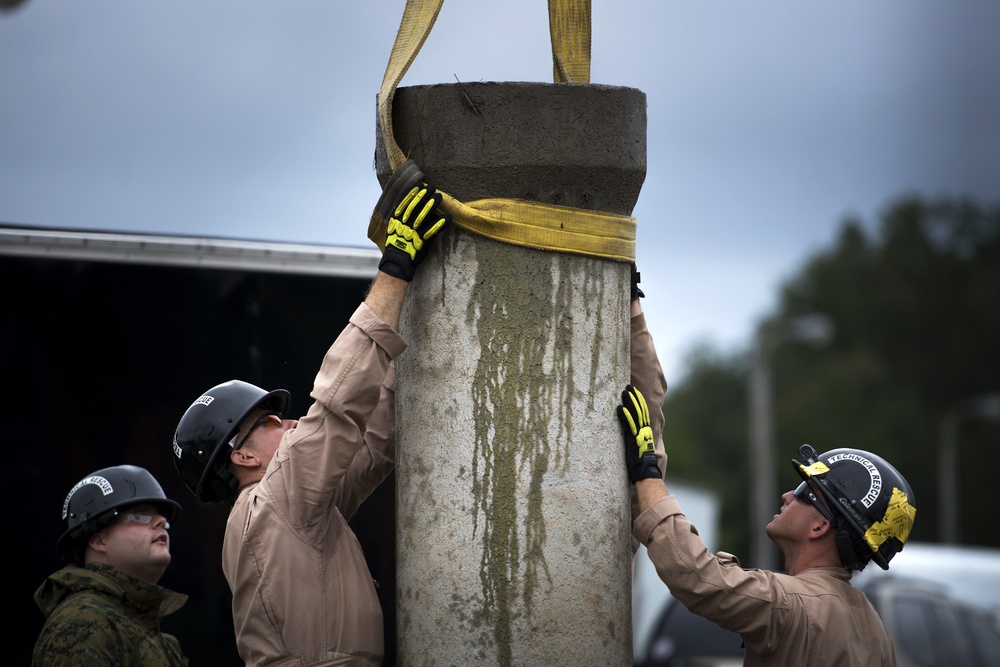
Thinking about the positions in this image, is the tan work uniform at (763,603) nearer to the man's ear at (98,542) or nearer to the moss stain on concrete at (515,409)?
the moss stain on concrete at (515,409)

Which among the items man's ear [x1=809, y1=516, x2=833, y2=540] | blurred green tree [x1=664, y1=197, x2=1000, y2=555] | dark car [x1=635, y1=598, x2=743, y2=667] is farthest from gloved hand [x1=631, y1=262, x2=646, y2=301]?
blurred green tree [x1=664, y1=197, x2=1000, y2=555]

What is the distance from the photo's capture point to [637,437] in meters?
4.13

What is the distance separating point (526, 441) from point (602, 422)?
0.27 meters

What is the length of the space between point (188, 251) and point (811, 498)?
9.90 feet

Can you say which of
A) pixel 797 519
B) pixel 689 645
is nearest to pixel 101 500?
pixel 797 519

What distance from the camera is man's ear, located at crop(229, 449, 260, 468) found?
14.5 feet

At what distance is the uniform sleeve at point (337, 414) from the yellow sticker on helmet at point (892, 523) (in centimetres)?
175

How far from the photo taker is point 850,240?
205 feet

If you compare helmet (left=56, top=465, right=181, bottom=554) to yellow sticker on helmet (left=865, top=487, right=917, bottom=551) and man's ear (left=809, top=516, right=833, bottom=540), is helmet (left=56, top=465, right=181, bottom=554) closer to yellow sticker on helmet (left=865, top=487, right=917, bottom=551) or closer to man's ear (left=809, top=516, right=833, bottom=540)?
man's ear (left=809, top=516, right=833, bottom=540)

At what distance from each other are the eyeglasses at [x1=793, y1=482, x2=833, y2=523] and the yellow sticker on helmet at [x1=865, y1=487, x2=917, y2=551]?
0.15 metres

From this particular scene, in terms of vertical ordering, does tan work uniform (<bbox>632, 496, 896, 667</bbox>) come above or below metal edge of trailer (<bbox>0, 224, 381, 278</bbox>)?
below

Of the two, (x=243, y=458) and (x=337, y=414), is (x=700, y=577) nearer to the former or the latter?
(x=337, y=414)

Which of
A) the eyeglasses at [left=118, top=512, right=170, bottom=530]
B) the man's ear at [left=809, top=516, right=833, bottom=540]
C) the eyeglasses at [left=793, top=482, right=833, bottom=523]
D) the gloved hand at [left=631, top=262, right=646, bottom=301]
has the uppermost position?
the gloved hand at [left=631, top=262, right=646, bottom=301]

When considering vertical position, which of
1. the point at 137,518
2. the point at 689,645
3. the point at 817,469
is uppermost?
the point at 817,469
